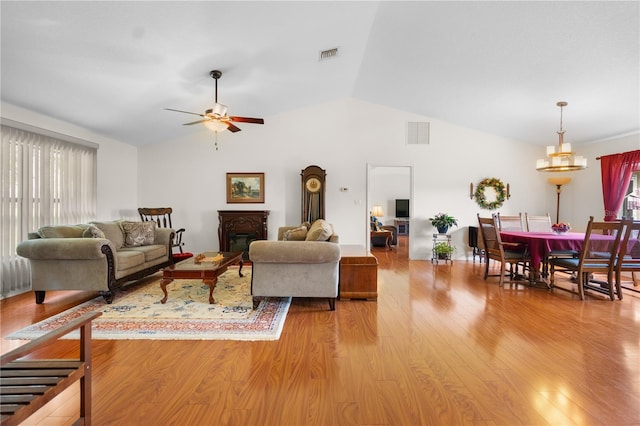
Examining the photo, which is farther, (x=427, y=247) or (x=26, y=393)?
(x=427, y=247)

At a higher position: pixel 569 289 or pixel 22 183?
pixel 22 183

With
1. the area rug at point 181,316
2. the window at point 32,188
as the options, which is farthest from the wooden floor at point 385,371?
the window at point 32,188

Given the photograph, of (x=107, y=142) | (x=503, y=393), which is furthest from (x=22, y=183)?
(x=503, y=393)

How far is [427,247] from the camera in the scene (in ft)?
21.2

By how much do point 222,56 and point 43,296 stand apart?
A: 140 inches

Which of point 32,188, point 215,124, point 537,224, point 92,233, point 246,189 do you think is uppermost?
A: point 215,124

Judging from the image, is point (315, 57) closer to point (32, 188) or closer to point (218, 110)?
point (218, 110)

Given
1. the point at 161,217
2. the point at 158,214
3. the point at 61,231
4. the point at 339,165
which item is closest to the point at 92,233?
the point at 61,231

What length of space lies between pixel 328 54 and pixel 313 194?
2720 mm

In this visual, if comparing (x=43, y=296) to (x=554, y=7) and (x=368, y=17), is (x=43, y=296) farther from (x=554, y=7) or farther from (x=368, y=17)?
(x=554, y=7)

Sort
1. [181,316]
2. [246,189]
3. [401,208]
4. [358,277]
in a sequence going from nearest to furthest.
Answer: [181,316]
[358,277]
[246,189]
[401,208]

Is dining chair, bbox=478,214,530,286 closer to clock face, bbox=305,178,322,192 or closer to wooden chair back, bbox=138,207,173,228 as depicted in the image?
clock face, bbox=305,178,322,192

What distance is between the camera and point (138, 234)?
453cm

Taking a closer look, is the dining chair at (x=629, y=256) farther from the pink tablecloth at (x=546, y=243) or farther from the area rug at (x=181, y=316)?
the area rug at (x=181, y=316)
